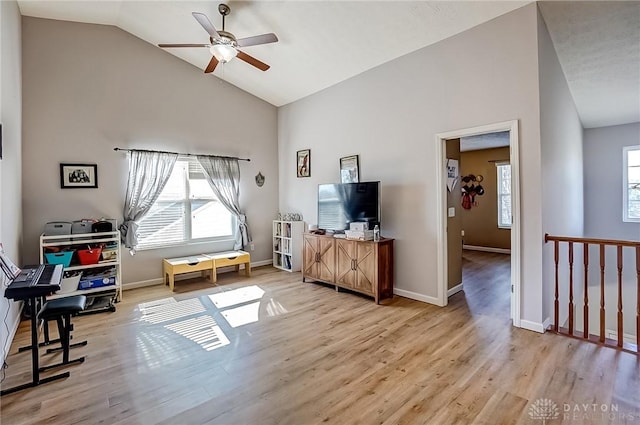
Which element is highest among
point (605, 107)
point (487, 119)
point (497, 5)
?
point (497, 5)

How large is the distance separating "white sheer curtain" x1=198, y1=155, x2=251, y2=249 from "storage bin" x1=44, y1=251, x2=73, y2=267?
223cm

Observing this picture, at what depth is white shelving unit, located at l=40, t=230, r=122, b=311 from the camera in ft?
12.4

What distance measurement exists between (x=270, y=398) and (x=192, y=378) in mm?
679

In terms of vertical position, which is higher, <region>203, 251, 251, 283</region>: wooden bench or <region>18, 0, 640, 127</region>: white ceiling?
<region>18, 0, 640, 127</region>: white ceiling

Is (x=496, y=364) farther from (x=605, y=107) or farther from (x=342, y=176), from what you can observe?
(x=605, y=107)

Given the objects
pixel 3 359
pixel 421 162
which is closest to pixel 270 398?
pixel 3 359

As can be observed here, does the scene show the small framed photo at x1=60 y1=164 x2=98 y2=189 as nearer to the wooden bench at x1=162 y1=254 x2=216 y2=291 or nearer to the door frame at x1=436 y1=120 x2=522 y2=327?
the wooden bench at x1=162 y1=254 x2=216 y2=291

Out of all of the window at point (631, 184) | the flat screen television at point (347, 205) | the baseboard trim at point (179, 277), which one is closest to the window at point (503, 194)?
the window at point (631, 184)

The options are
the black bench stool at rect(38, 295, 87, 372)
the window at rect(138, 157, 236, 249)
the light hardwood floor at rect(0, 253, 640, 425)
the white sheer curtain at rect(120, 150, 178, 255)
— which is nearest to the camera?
the light hardwood floor at rect(0, 253, 640, 425)

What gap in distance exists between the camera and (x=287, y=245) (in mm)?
5875

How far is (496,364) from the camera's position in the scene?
8.28 feet

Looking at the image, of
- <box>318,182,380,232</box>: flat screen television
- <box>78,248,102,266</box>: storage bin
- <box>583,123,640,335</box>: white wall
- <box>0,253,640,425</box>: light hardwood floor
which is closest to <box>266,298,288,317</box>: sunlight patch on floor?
<box>0,253,640,425</box>: light hardwood floor

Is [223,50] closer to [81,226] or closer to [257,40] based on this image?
[257,40]

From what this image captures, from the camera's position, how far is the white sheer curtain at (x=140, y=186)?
463cm
